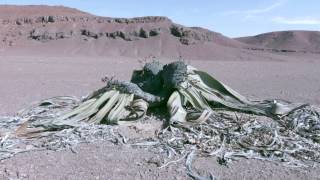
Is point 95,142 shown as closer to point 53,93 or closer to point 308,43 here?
point 53,93

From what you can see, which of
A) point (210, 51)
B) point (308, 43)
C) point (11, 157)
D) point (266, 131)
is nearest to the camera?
point (11, 157)

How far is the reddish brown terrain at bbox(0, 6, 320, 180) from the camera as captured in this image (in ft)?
16.4

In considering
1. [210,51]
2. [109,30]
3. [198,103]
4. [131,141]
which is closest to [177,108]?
[198,103]

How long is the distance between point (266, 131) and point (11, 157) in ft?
8.40

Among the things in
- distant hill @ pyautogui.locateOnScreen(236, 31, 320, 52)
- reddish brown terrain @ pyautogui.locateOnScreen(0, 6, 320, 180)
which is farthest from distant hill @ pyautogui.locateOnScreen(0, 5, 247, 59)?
distant hill @ pyautogui.locateOnScreen(236, 31, 320, 52)

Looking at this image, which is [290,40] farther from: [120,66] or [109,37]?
[120,66]

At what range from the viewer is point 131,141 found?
5.68m

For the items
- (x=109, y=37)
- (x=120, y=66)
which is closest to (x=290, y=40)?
(x=109, y=37)

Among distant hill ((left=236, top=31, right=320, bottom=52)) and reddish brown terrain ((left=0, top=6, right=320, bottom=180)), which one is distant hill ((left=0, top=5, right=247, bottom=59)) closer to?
reddish brown terrain ((left=0, top=6, right=320, bottom=180))

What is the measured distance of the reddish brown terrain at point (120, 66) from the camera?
16.4 feet

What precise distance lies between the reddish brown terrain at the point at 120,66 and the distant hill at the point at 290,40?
127 millimetres

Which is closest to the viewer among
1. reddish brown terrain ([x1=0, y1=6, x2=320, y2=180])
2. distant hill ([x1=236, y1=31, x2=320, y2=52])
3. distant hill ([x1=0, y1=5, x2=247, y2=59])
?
reddish brown terrain ([x1=0, y1=6, x2=320, y2=180])

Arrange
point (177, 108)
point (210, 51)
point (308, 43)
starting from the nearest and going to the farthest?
point (177, 108) < point (210, 51) < point (308, 43)

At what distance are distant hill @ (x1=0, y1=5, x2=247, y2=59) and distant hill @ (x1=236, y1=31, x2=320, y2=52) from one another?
36.5 feet
